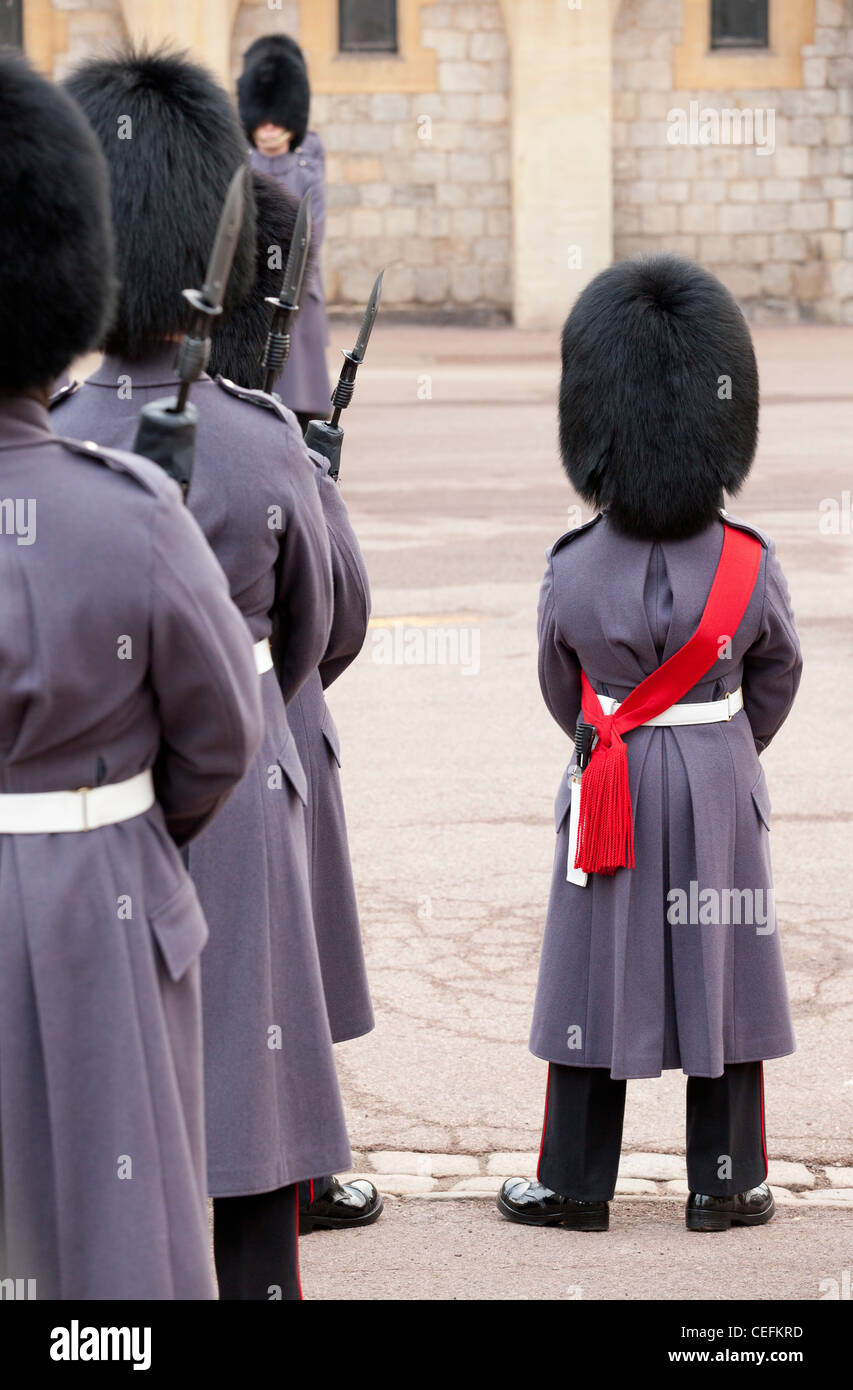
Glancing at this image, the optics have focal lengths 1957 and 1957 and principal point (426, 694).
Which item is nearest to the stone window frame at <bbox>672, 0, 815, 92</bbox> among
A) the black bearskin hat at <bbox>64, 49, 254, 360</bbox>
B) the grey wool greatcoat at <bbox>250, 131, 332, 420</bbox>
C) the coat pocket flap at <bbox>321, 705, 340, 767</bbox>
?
the grey wool greatcoat at <bbox>250, 131, 332, 420</bbox>

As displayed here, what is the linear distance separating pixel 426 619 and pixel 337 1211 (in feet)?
15.3

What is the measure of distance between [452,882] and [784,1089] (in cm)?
140

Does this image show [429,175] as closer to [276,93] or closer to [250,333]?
[276,93]

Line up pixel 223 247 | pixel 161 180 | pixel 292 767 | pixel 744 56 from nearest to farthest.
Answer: pixel 223 247, pixel 161 180, pixel 292 767, pixel 744 56

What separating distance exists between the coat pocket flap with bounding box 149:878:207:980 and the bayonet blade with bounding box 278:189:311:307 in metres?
1.09

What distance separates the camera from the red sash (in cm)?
323

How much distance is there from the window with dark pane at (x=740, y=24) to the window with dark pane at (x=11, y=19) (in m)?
7.85

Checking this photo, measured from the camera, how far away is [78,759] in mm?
2053

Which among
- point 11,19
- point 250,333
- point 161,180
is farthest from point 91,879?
point 11,19

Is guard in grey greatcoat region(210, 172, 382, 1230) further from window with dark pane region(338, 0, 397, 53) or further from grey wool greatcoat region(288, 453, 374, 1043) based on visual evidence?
window with dark pane region(338, 0, 397, 53)

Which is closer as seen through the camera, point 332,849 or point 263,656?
point 263,656

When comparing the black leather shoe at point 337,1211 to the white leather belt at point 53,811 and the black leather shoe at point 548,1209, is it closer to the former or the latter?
the black leather shoe at point 548,1209

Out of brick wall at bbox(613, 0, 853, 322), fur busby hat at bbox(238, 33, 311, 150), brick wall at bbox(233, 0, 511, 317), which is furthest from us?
brick wall at bbox(613, 0, 853, 322)

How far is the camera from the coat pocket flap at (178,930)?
2098mm
